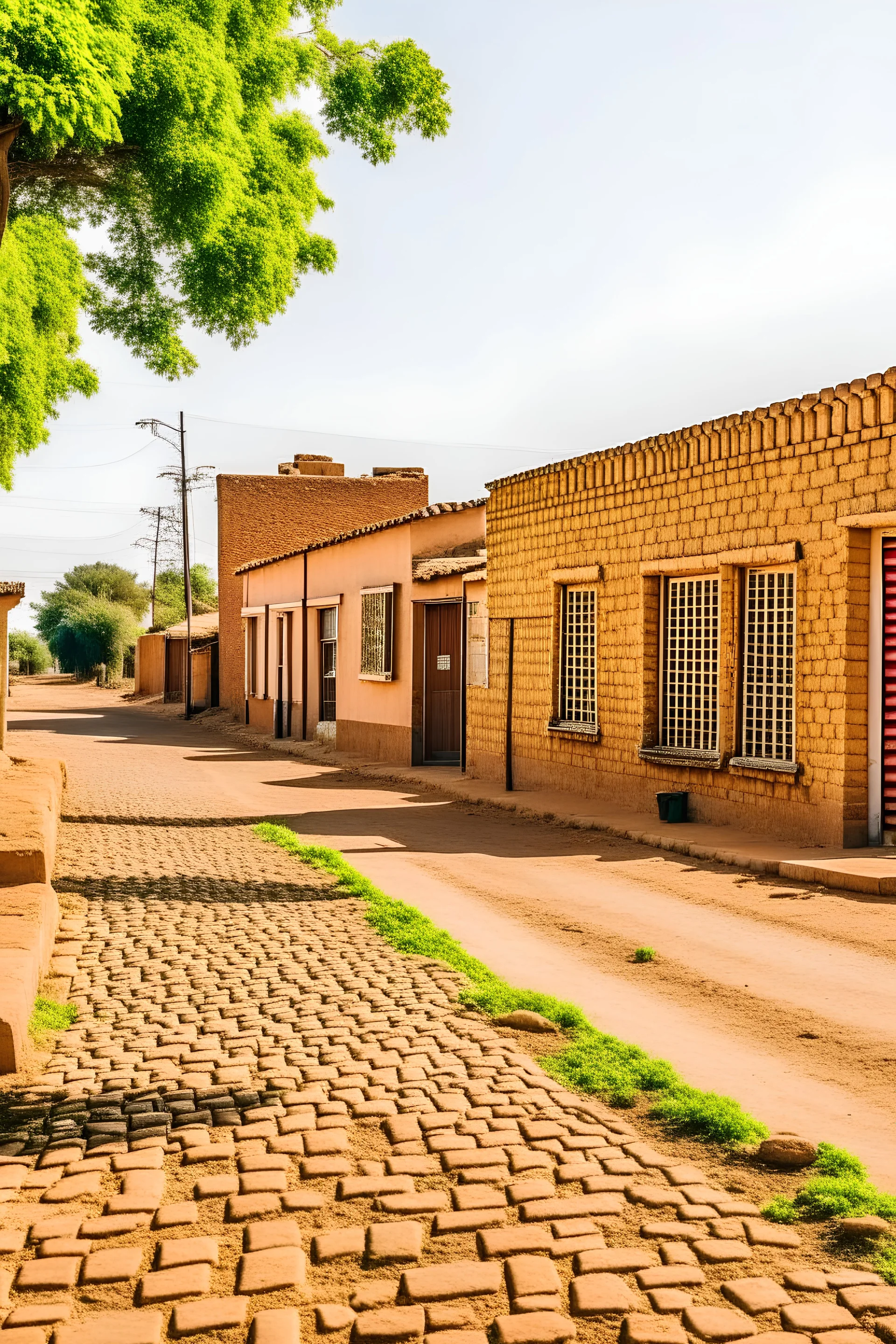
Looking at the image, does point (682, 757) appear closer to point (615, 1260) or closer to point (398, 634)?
point (398, 634)

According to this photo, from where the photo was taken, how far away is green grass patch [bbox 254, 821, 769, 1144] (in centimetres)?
431

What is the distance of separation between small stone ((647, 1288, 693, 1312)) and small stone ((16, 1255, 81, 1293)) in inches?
59.3

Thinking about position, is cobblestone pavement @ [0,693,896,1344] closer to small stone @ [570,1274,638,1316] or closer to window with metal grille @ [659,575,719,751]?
small stone @ [570,1274,638,1316]

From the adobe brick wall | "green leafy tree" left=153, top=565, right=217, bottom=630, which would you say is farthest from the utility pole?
"green leafy tree" left=153, top=565, right=217, bottom=630

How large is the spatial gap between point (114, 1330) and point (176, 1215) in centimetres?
60

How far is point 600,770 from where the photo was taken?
14.2 meters

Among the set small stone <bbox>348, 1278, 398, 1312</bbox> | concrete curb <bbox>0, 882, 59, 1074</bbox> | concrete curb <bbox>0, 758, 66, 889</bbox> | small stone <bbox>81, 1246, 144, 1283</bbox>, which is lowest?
small stone <bbox>81, 1246, 144, 1283</bbox>

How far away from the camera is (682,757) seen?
41.0 ft

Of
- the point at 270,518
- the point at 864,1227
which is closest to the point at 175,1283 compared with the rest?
the point at 864,1227

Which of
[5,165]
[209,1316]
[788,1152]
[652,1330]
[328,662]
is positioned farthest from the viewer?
[328,662]

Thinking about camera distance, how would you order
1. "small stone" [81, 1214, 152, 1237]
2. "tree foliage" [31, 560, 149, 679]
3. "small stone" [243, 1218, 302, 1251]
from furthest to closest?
"tree foliage" [31, 560, 149, 679] → "small stone" [81, 1214, 152, 1237] → "small stone" [243, 1218, 302, 1251]

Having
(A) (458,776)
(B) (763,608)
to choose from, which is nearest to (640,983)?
(B) (763,608)

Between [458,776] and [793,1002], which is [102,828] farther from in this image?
[793,1002]

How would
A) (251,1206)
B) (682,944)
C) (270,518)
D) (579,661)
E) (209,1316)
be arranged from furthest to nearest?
(270,518), (579,661), (682,944), (251,1206), (209,1316)
